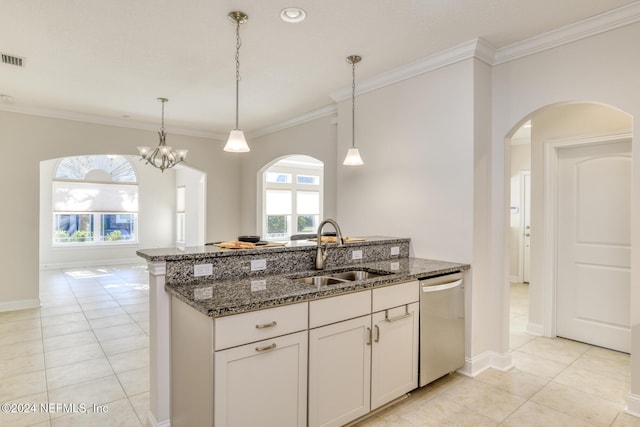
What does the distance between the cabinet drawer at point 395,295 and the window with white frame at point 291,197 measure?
6.55 m

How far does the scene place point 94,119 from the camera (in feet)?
18.2

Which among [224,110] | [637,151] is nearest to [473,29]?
[637,151]

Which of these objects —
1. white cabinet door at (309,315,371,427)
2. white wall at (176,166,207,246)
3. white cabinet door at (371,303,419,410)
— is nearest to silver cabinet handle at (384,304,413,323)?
white cabinet door at (371,303,419,410)

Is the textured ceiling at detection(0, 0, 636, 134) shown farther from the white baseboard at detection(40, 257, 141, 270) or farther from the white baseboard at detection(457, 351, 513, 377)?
the white baseboard at detection(40, 257, 141, 270)

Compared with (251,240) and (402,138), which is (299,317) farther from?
(402,138)

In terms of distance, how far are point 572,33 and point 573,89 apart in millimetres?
421

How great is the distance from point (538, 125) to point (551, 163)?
461mm

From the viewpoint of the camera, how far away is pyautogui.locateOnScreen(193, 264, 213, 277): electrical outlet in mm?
2283

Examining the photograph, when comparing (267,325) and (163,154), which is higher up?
(163,154)

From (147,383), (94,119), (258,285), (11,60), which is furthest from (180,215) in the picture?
(258,285)

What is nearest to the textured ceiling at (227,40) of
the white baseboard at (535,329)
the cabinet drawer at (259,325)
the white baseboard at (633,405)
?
the cabinet drawer at (259,325)

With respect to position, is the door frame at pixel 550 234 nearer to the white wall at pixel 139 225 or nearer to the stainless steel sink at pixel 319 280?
the stainless steel sink at pixel 319 280

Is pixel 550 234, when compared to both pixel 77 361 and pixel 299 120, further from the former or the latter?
pixel 77 361

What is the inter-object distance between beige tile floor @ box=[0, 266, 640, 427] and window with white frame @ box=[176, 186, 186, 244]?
18.0 feet
